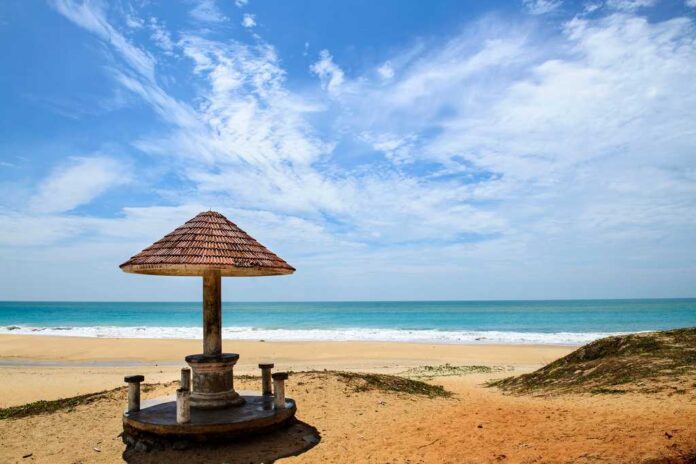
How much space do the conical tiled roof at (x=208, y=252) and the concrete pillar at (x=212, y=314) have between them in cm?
41

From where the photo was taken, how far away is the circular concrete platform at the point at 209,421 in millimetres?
7379

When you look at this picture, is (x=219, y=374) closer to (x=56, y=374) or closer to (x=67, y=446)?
(x=67, y=446)

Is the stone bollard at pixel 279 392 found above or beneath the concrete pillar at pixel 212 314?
beneath

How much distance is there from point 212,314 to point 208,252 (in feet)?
4.67

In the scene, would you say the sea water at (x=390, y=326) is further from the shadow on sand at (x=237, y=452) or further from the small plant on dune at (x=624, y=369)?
the shadow on sand at (x=237, y=452)

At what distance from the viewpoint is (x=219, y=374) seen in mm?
8539

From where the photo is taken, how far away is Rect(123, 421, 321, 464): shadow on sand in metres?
7.09

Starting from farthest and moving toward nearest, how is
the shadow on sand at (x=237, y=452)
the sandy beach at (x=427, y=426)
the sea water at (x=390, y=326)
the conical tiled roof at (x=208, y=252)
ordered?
the sea water at (x=390, y=326), the conical tiled roof at (x=208, y=252), the shadow on sand at (x=237, y=452), the sandy beach at (x=427, y=426)

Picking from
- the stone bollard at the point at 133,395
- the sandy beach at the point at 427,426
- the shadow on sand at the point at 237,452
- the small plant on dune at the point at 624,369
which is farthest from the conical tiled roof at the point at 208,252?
the small plant on dune at the point at 624,369

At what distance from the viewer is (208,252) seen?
784 cm

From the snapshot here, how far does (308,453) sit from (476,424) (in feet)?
10.6

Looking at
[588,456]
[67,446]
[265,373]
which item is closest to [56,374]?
[67,446]

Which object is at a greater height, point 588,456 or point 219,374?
point 219,374

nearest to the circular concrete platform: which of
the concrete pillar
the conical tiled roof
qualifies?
the concrete pillar
